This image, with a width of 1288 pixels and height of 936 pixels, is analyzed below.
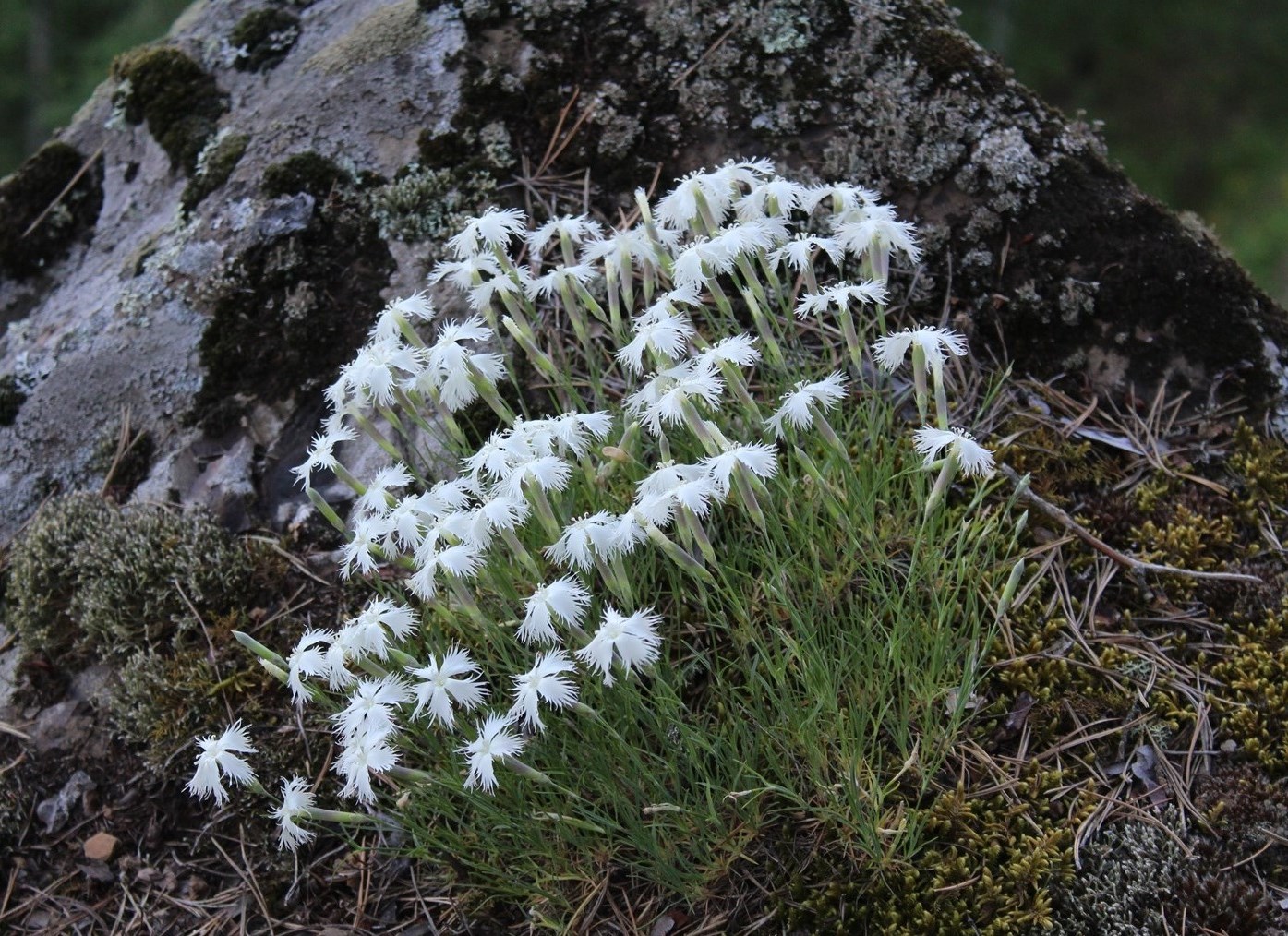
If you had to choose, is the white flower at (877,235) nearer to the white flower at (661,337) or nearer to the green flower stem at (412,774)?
the white flower at (661,337)

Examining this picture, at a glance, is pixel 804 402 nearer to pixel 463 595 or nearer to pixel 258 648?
pixel 463 595

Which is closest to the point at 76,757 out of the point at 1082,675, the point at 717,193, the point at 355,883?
the point at 355,883


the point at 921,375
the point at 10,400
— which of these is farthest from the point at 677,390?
the point at 10,400

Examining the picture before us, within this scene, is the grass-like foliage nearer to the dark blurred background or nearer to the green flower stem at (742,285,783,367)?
the green flower stem at (742,285,783,367)

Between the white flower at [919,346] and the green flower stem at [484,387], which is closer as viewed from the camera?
the white flower at [919,346]

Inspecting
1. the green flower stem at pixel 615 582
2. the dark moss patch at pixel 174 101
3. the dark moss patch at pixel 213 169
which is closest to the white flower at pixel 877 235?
the green flower stem at pixel 615 582

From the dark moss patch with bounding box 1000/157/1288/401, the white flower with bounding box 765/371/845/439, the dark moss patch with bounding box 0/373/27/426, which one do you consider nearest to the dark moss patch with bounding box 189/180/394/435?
the dark moss patch with bounding box 0/373/27/426
